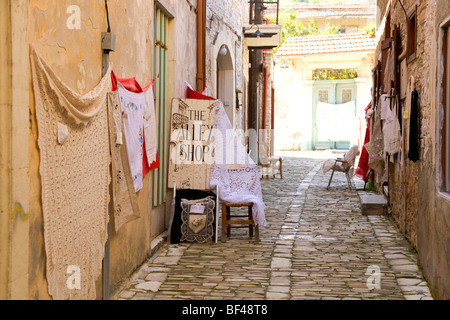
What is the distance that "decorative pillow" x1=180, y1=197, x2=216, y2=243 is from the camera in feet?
23.7

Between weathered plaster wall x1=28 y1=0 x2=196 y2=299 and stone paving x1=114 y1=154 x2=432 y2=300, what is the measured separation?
1.35 ft

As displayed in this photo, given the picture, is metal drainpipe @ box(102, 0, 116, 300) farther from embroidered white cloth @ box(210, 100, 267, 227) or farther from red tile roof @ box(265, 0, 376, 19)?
red tile roof @ box(265, 0, 376, 19)

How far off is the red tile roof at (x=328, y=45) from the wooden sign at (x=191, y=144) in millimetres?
18992

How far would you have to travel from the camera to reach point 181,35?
834cm

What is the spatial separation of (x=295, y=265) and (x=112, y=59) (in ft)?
9.53

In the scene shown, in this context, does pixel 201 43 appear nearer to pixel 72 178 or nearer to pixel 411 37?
pixel 411 37

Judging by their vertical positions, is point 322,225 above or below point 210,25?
below

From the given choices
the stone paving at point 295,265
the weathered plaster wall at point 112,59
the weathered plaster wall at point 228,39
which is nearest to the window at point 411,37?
the stone paving at point 295,265

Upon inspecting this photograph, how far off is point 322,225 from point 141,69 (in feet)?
13.2

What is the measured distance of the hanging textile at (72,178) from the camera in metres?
3.41

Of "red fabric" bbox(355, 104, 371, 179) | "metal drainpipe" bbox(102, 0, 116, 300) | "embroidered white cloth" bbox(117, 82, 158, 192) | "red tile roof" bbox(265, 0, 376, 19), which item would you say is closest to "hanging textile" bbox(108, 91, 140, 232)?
"embroidered white cloth" bbox(117, 82, 158, 192)

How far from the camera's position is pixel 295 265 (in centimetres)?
620

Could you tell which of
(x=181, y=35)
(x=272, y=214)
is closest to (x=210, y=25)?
A: (x=181, y=35)

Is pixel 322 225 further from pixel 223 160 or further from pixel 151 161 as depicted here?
pixel 151 161
